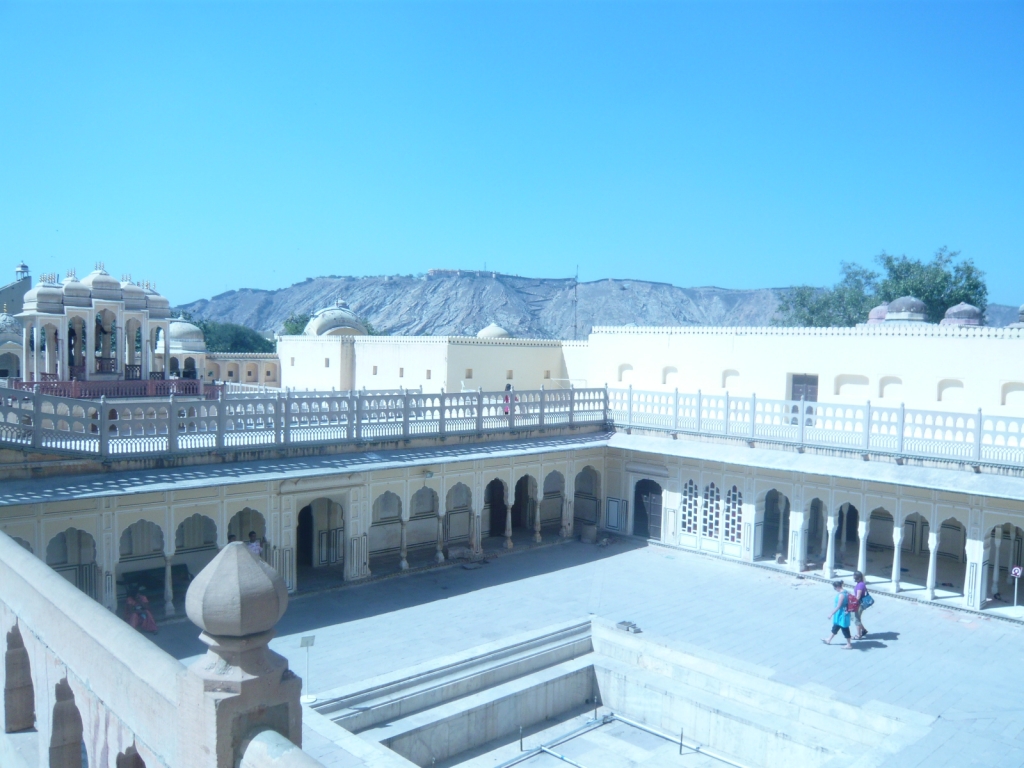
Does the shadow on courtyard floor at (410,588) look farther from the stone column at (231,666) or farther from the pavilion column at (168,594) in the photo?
the stone column at (231,666)

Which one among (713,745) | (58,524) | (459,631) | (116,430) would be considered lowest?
(713,745)

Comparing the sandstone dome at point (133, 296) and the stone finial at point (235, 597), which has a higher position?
the sandstone dome at point (133, 296)

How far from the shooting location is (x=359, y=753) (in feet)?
28.0

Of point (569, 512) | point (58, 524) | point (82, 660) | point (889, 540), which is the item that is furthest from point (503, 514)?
point (82, 660)

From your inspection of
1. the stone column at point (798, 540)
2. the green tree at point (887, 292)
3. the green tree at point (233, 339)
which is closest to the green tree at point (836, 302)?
the green tree at point (887, 292)

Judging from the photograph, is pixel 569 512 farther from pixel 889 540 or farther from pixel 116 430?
pixel 116 430

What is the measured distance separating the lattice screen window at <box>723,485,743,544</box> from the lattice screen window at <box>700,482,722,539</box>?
164 millimetres

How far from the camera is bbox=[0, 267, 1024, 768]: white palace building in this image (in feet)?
38.4

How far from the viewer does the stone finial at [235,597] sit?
12.1 feet

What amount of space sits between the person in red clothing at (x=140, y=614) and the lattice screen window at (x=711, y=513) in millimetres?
10801

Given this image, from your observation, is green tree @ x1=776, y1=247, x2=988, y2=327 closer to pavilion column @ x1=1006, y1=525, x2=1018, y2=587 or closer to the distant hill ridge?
pavilion column @ x1=1006, y1=525, x2=1018, y2=587

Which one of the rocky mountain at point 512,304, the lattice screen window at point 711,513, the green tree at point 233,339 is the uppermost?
the rocky mountain at point 512,304

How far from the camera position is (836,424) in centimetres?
1650

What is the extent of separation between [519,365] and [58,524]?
595 inches
